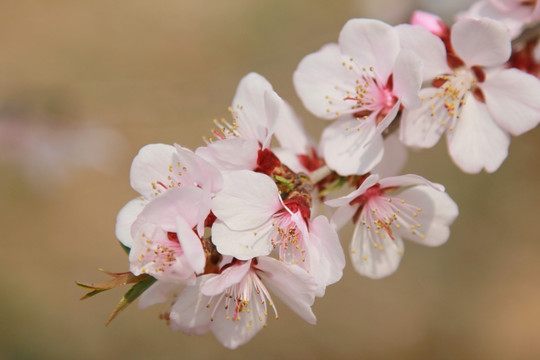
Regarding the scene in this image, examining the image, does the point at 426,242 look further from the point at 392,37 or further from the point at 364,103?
the point at 392,37

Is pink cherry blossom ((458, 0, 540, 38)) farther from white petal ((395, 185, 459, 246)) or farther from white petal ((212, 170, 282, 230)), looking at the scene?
white petal ((212, 170, 282, 230))

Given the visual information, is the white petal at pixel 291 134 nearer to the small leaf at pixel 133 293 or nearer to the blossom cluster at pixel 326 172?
the blossom cluster at pixel 326 172

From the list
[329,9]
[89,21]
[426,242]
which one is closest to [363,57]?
[426,242]

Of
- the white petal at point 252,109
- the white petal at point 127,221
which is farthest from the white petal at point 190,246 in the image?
the white petal at point 252,109

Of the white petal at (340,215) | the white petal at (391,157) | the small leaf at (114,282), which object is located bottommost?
the white petal at (391,157)

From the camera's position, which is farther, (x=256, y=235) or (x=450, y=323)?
(x=450, y=323)

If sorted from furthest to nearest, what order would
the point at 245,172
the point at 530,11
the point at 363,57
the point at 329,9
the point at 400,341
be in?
the point at 329,9 < the point at 400,341 < the point at 530,11 < the point at 363,57 < the point at 245,172
